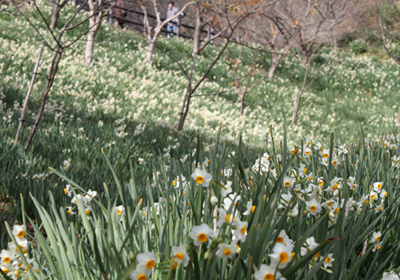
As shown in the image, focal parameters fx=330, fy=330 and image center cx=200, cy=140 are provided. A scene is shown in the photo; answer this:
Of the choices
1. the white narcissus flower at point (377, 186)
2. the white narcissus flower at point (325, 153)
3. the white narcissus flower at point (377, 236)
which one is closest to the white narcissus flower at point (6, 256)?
the white narcissus flower at point (377, 236)

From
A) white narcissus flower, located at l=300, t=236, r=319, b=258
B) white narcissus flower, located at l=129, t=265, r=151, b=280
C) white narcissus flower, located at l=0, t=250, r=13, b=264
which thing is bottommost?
white narcissus flower, located at l=0, t=250, r=13, b=264

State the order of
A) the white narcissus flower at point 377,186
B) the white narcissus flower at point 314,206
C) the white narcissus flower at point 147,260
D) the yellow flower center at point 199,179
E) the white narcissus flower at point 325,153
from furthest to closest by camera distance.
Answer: the white narcissus flower at point 325,153 < the white narcissus flower at point 377,186 < the white narcissus flower at point 314,206 < the yellow flower center at point 199,179 < the white narcissus flower at point 147,260

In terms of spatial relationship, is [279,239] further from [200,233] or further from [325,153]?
[325,153]

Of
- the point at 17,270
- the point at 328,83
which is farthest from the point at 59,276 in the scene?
the point at 328,83

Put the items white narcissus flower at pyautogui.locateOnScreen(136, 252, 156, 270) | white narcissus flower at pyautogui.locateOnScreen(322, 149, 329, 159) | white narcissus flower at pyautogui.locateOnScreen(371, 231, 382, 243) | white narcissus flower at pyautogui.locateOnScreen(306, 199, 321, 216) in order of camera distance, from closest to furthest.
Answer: white narcissus flower at pyautogui.locateOnScreen(136, 252, 156, 270), white narcissus flower at pyautogui.locateOnScreen(306, 199, 321, 216), white narcissus flower at pyautogui.locateOnScreen(371, 231, 382, 243), white narcissus flower at pyautogui.locateOnScreen(322, 149, 329, 159)

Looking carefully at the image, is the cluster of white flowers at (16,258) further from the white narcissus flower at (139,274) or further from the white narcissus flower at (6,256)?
the white narcissus flower at (139,274)

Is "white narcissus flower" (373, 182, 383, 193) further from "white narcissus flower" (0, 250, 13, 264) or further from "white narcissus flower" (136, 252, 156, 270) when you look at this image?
"white narcissus flower" (0, 250, 13, 264)

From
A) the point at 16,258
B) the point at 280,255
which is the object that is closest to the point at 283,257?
the point at 280,255

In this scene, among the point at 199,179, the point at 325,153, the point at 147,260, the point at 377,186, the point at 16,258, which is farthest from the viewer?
the point at 325,153

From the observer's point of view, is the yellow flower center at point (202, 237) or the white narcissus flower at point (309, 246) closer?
the yellow flower center at point (202, 237)

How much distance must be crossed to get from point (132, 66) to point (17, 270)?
8198 mm

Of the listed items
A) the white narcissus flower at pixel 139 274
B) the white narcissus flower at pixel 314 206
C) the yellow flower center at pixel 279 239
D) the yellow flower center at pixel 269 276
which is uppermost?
the white narcissus flower at pixel 314 206

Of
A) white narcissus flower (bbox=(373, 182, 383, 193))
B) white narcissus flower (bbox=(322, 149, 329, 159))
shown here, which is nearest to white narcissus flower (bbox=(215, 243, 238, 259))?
white narcissus flower (bbox=(373, 182, 383, 193))

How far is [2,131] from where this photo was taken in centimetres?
315
